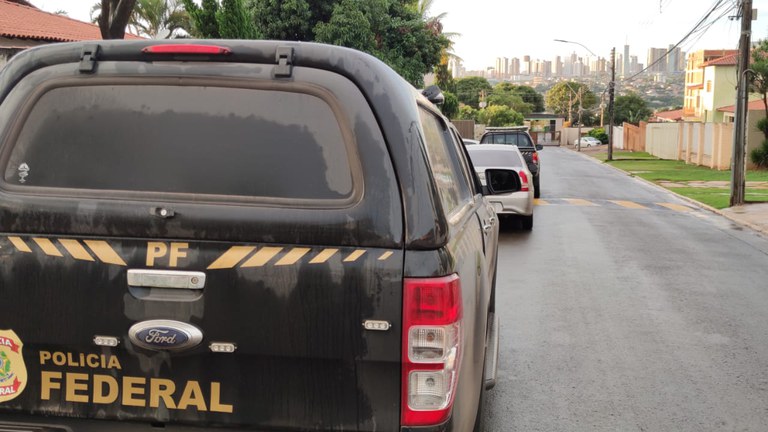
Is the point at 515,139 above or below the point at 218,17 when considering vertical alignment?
below

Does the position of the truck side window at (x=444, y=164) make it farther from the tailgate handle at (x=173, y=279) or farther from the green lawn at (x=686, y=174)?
the green lawn at (x=686, y=174)

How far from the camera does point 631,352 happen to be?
23.2ft

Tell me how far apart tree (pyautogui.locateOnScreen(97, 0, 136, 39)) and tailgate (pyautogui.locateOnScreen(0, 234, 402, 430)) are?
13.1 metres

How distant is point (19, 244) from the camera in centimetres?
292

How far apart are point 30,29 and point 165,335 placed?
71.9 ft

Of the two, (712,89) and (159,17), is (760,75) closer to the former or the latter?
(159,17)

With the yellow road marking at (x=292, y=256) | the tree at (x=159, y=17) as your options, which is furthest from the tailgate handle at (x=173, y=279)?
the tree at (x=159, y=17)

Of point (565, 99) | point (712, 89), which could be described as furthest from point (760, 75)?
point (565, 99)

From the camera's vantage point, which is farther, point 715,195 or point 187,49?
point 715,195

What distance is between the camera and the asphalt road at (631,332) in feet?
18.4

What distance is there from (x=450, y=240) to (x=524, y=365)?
3.87 meters

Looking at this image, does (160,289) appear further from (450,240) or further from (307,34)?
(307,34)

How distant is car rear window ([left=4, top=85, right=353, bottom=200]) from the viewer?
9.62 feet

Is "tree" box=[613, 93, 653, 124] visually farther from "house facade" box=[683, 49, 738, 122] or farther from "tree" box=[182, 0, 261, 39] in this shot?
"tree" box=[182, 0, 261, 39]
